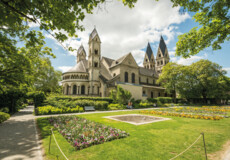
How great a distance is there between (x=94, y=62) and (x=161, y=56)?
41.4m

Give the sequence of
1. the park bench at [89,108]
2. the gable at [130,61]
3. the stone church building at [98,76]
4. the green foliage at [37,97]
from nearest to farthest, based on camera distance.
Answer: the green foliage at [37,97] < the park bench at [89,108] < the stone church building at [98,76] < the gable at [130,61]

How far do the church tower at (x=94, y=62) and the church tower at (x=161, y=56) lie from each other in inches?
1512

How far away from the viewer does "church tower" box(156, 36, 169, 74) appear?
59.3 meters

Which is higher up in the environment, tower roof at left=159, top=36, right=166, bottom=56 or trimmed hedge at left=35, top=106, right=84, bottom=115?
tower roof at left=159, top=36, right=166, bottom=56

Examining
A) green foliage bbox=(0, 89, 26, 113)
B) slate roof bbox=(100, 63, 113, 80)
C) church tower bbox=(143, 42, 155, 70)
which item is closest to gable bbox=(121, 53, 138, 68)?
slate roof bbox=(100, 63, 113, 80)

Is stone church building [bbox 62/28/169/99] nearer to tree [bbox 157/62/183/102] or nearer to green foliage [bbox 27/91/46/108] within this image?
tree [bbox 157/62/183/102]

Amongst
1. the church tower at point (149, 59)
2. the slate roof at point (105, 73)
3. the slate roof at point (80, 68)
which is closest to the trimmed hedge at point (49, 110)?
the slate roof at point (80, 68)

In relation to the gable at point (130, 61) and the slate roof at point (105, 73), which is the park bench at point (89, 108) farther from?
the gable at point (130, 61)

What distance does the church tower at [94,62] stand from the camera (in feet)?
108

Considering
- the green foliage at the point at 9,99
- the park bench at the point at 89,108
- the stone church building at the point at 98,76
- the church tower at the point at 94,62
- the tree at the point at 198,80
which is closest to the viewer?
the green foliage at the point at 9,99

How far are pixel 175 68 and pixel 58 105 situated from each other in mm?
34773

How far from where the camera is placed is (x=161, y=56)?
60.5 meters

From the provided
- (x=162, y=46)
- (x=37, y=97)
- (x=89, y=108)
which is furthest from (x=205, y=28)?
(x=162, y=46)

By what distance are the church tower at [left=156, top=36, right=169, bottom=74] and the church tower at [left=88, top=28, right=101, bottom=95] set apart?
38398 mm
